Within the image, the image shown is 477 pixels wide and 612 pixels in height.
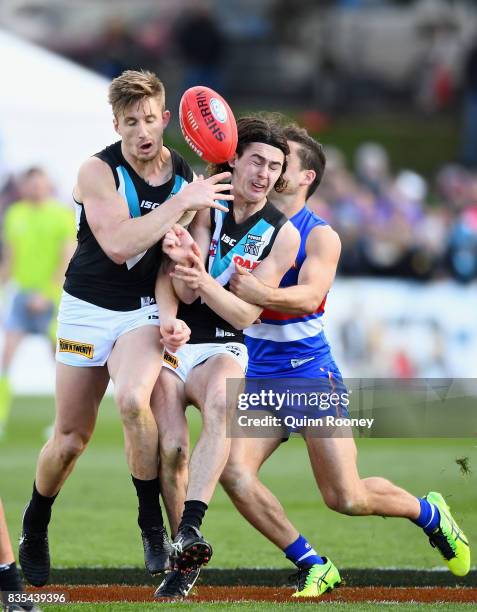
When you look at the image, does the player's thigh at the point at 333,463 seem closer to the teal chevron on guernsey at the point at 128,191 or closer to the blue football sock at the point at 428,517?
the blue football sock at the point at 428,517

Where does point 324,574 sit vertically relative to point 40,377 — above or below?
above

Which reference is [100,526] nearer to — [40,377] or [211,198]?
[211,198]

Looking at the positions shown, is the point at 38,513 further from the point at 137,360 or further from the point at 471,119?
the point at 471,119

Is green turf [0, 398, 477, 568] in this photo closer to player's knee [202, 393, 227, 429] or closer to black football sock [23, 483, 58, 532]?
black football sock [23, 483, 58, 532]

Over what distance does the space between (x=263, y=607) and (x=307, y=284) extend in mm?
1645

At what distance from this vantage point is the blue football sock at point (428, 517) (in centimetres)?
728

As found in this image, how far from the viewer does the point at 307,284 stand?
22.9 ft

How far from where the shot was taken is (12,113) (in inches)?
623

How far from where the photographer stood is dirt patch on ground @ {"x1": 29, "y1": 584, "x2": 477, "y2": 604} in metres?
6.69

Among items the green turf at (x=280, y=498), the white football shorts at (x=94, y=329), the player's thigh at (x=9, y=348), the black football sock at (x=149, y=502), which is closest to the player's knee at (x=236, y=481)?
the black football sock at (x=149, y=502)

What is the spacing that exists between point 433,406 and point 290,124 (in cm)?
171

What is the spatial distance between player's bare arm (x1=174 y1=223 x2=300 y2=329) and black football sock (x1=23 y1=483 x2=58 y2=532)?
143 cm

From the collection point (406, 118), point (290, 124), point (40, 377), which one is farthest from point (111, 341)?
point (406, 118)

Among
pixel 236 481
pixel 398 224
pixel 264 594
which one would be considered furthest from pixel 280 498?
pixel 398 224
